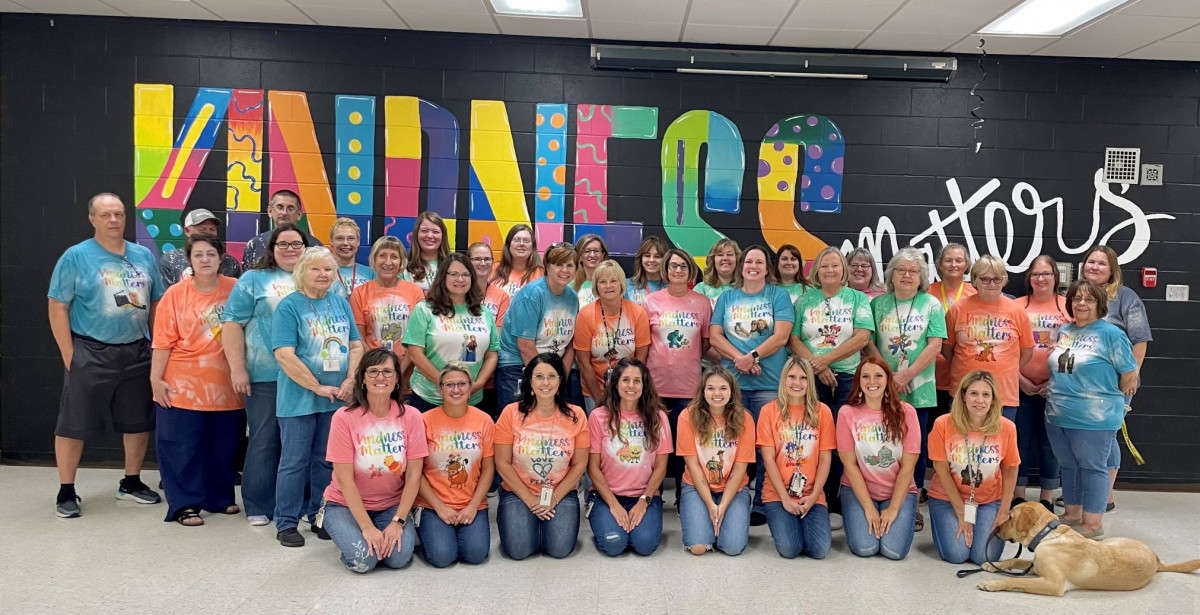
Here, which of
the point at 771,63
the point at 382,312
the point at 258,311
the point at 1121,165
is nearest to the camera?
the point at 258,311

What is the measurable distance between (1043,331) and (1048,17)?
1790 millimetres

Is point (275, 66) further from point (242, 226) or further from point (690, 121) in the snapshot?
point (690, 121)

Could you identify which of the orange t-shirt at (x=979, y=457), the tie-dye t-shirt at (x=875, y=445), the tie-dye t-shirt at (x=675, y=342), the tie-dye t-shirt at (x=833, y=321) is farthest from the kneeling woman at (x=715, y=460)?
the orange t-shirt at (x=979, y=457)

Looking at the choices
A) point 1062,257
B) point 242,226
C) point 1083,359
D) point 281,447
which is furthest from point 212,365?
point 1062,257

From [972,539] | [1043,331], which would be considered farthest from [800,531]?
[1043,331]

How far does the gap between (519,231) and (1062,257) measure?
3.63 metres

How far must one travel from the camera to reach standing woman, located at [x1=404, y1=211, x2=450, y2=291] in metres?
4.20

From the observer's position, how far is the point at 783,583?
312 centimetres

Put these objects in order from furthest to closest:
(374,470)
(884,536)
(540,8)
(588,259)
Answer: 1. (540,8)
2. (588,259)
3. (884,536)
4. (374,470)

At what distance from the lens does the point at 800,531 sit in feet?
11.4

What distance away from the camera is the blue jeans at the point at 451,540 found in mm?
3207

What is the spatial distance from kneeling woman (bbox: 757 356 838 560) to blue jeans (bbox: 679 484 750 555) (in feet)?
0.50

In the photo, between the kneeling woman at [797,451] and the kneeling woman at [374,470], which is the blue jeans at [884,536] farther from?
the kneeling woman at [374,470]

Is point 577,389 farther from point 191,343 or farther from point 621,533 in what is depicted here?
point 191,343
